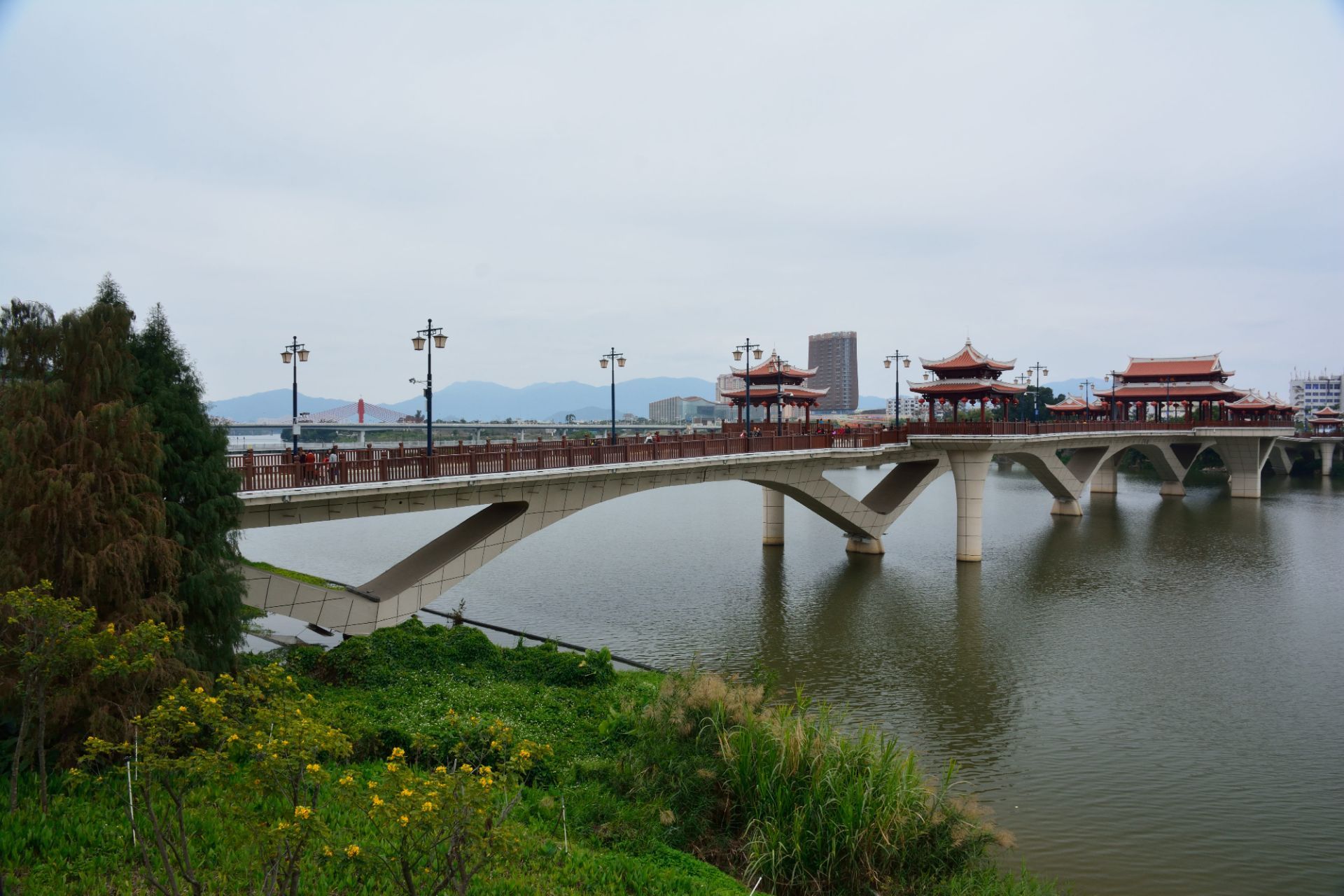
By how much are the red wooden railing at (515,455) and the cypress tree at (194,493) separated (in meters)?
1.27

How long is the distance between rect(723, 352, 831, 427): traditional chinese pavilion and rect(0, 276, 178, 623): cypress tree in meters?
A: 22.5

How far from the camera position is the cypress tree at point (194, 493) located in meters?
12.0

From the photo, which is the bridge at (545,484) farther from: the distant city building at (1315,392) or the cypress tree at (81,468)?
the distant city building at (1315,392)

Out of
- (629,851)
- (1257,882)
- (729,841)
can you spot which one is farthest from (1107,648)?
(629,851)

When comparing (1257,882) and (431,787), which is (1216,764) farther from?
(431,787)

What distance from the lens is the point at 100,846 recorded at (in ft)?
28.4

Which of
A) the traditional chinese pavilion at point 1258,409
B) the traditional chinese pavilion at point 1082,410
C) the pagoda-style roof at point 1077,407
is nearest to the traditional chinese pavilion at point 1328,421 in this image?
the traditional chinese pavilion at point 1258,409

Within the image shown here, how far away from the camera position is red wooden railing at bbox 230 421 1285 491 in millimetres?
15742

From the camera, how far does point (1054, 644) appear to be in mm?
21547

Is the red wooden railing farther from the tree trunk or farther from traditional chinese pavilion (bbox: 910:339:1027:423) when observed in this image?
the tree trunk

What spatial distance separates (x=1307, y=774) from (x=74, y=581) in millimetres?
18880

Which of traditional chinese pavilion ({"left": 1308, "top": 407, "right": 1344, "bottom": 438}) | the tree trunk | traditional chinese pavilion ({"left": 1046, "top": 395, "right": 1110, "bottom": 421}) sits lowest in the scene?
the tree trunk

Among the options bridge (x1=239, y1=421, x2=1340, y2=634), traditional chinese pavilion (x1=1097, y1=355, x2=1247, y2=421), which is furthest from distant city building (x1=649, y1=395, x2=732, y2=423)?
bridge (x1=239, y1=421, x2=1340, y2=634)

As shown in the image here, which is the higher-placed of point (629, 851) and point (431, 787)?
point (431, 787)
